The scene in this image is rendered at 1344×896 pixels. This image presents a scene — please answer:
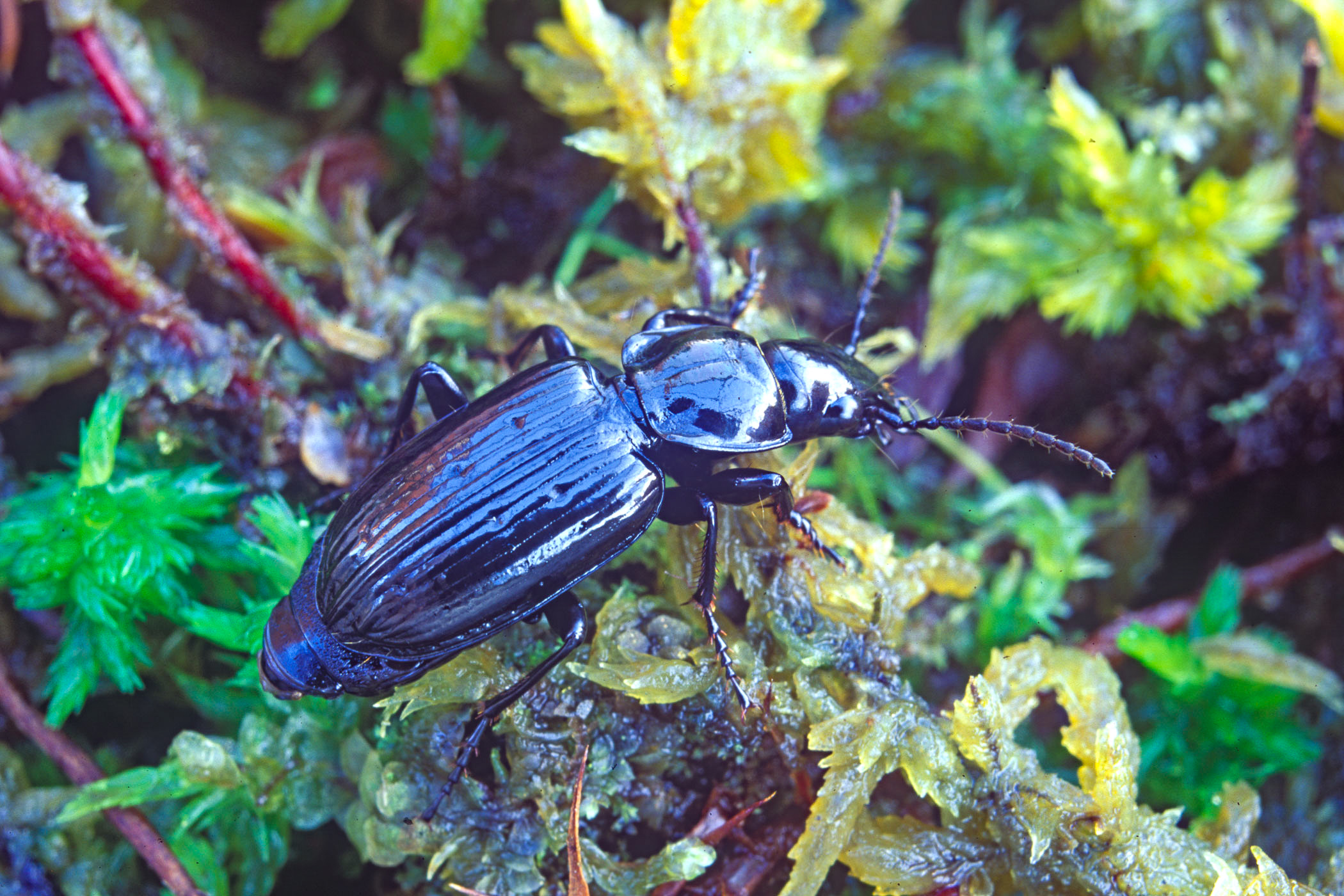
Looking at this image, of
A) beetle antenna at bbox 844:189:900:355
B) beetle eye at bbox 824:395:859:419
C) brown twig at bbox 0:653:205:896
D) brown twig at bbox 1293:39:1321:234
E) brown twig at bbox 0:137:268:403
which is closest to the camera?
brown twig at bbox 0:653:205:896

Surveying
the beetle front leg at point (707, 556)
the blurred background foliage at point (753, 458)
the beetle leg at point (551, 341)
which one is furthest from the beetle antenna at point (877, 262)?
the beetle leg at point (551, 341)

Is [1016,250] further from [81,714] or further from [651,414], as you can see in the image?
[81,714]

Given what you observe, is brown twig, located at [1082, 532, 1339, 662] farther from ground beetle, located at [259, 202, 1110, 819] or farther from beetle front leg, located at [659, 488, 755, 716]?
beetle front leg, located at [659, 488, 755, 716]

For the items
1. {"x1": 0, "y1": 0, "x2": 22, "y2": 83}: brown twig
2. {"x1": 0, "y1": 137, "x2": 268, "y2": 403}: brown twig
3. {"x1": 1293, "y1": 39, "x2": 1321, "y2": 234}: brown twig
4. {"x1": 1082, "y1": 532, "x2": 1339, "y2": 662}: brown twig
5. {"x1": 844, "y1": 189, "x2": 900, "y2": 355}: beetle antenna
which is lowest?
{"x1": 1082, "y1": 532, "x2": 1339, "y2": 662}: brown twig

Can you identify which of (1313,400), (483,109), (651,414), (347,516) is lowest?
(1313,400)

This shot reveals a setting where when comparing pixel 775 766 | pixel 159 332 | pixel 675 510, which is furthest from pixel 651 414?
pixel 159 332

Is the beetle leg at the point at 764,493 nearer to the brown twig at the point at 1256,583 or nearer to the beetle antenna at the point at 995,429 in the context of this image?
the beetle antenna at the point at 995,429

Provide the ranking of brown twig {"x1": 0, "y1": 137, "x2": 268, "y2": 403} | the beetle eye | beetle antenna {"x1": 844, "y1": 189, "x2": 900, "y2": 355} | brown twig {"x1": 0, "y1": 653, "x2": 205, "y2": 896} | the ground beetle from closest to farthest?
the ground beetle < brown twig {"x1": 0, "y1": 653, "x2": 205, "y2": 896} < brown twig {"x1": 0, "y1": 137, "x2": 268, "y2": 403} < the beetle eye < beetle antenna {"x1": 844, "y1": 189, "x2": 900, "y2": 355}

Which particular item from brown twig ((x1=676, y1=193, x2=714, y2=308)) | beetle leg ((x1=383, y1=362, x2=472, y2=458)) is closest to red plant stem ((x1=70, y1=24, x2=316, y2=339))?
beetle leg ((x1=383, y1=362, x2=472, y2=458))
